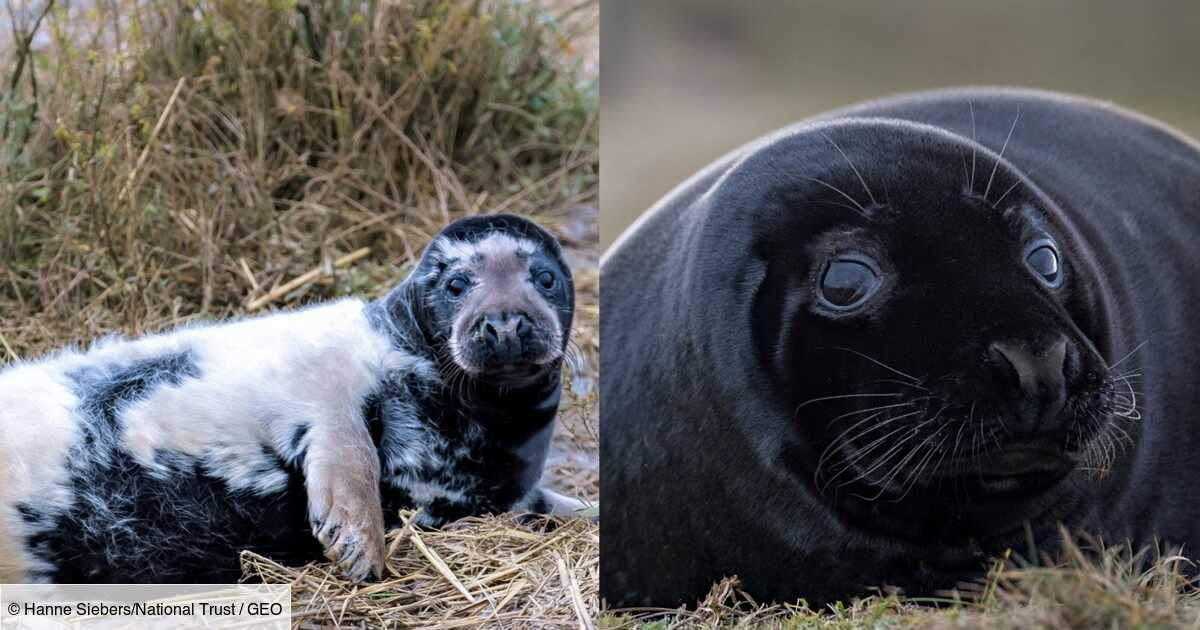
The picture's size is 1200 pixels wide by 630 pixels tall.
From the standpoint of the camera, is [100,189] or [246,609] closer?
[246,609]

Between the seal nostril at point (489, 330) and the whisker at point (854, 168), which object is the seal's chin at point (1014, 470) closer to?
the whisker at point (854, 168)

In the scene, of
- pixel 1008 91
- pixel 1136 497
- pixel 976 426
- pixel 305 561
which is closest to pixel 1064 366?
pixel 976 426

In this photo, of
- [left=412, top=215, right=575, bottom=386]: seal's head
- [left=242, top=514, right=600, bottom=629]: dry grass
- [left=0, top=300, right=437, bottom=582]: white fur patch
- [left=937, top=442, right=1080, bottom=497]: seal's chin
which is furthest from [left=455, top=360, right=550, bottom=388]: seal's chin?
[left=937, top=442, right=1080, bottom=497]: seal's chin

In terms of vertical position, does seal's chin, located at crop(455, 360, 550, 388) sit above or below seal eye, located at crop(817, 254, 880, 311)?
below

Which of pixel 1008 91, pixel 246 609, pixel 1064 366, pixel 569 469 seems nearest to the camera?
pixel 1064 366

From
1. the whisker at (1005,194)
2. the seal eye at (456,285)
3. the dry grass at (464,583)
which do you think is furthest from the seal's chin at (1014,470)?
the seal eye at (456,285)

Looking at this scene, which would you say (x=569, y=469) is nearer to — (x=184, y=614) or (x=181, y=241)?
(x=184, y=614)

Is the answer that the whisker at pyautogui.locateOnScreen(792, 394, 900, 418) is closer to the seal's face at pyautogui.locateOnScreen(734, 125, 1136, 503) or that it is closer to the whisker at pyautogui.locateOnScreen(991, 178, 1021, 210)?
the seal's face at pyautogui.locateOnScreen(734, 125, 1136, 503)
